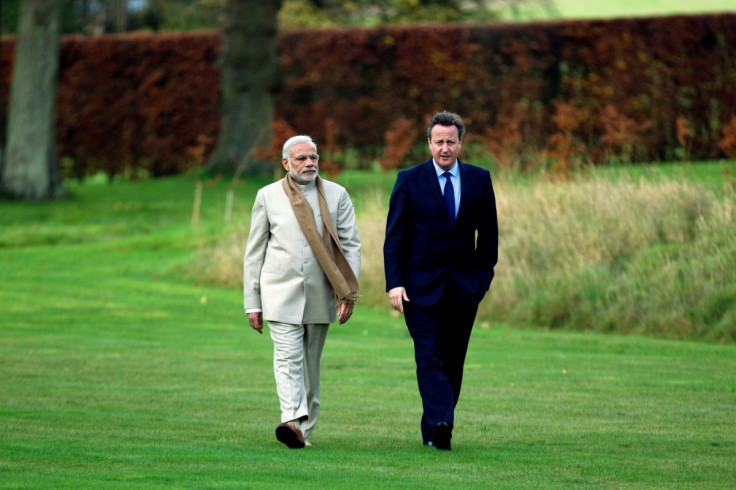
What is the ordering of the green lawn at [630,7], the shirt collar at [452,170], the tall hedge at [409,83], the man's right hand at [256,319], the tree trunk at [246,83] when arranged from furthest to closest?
the green lawn at [630,7]
the tree trunk at [246,83]
the tall hedge at [409,83]
the man's right hand at [256,319]
the shirt collar at [452,170]

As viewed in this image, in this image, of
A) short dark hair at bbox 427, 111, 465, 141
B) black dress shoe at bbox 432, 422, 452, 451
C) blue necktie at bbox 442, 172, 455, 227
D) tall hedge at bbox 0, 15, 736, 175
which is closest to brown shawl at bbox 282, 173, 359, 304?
blue necktie at bbox 442, 172, 455, 227

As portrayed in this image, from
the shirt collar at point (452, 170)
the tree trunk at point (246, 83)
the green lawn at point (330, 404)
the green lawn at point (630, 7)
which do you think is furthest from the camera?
the green lawn at point (630, 7)

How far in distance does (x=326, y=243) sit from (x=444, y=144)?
96cm

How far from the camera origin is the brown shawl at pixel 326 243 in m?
7.62

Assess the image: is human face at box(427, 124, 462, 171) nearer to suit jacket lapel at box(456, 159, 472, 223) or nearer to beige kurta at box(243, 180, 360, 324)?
suit jacket lapel at box(456, 159, 472, 223)

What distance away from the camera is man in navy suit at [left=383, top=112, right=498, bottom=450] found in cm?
748

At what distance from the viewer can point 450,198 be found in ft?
24.9

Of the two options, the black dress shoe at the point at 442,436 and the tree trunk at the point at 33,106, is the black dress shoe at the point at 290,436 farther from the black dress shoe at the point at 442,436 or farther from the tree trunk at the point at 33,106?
the tree trunk at the point at 33,106

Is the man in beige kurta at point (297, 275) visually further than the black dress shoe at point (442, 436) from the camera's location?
Yes

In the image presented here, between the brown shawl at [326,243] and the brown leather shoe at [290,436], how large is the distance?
834 millimetres

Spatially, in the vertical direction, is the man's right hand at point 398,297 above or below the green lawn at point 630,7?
below

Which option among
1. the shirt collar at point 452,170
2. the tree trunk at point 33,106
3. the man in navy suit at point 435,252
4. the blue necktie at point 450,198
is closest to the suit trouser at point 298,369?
the man in navy suit at point 435,252

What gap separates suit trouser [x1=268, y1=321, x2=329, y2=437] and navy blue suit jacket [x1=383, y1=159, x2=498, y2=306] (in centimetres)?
64

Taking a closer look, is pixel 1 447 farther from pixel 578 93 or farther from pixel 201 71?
pixel 201 71
